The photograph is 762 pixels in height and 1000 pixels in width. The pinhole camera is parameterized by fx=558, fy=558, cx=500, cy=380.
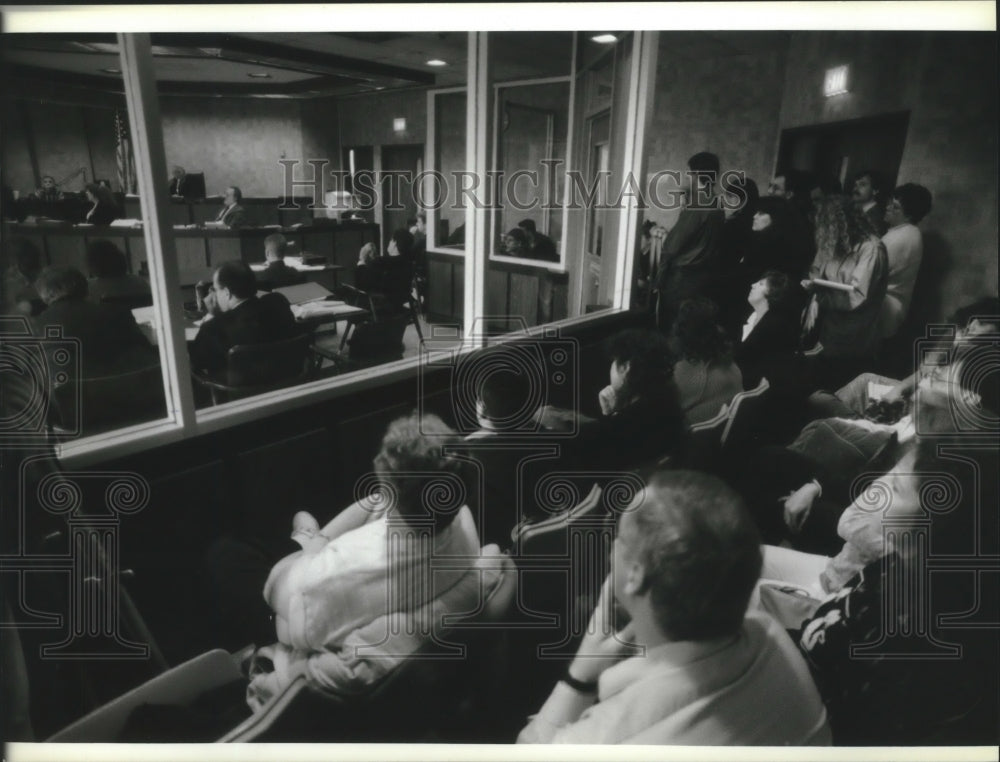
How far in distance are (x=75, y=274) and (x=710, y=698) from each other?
75.9 inches

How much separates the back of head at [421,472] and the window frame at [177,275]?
0.52 ft

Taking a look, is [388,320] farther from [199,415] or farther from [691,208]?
[691,208]

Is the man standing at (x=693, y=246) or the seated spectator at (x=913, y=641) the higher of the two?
the man standing at (x=693, y=246)

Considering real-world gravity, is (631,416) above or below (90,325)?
below

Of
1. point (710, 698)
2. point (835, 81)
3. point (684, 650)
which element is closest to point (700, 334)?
point (835, 81)

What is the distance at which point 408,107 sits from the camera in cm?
148

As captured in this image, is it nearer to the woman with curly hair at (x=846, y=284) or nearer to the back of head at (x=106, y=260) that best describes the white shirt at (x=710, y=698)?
the woman with curly hair at (x=846, y=284)

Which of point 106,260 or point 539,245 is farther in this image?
point 539,245

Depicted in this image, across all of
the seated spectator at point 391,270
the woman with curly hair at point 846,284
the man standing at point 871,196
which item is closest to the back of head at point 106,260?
the seated spectator at point 391,270

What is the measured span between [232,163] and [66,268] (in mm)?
687

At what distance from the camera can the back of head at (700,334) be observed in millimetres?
1625

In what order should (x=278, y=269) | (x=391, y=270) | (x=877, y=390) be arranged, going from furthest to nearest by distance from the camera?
(x=278, y=269)
(x=391, y=270)
(x=877, y=390)

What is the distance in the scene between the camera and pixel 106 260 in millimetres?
1463

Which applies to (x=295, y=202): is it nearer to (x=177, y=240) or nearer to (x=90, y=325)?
(x=177, y=240)
